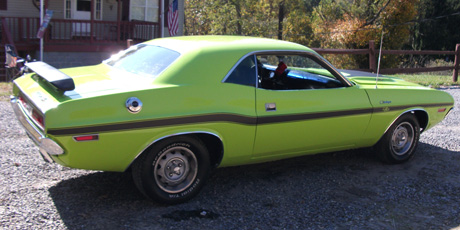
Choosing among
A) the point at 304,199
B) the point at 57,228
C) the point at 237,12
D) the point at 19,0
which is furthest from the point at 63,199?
the point at 237,12

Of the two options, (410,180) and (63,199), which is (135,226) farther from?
(410,180)

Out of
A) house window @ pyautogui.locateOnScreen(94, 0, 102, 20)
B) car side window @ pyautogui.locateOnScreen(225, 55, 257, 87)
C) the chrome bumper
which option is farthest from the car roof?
house window @ pyautogui.locateOnScreen(94, 0, 102, 20)

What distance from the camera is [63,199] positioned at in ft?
14.7

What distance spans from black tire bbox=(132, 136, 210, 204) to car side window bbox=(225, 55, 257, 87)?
0.71 m

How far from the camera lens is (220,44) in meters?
4.87

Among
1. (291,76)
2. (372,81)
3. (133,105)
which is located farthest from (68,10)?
(133,105)

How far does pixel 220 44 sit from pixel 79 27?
1494 centimetres

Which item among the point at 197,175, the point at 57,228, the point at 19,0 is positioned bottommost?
the point at 57,228

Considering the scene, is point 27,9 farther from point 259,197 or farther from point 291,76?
point 259,197

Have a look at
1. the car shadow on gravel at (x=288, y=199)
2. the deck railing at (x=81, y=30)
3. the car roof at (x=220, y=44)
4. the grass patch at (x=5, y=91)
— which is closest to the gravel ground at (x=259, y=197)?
the car shadow on gravel at (x=288, y=199)

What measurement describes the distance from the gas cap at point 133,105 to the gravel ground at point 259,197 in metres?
0.91

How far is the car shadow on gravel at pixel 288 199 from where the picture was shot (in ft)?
13.6

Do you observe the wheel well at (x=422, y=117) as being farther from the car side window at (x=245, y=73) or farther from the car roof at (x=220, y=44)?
the car side window at (x=245, y=73)

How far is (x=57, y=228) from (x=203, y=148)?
141cm
